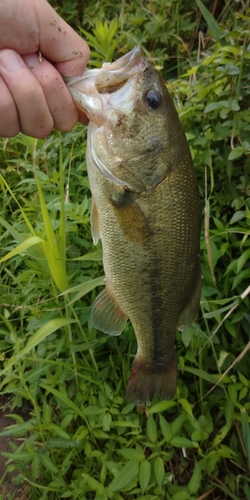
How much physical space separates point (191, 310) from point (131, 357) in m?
0.66

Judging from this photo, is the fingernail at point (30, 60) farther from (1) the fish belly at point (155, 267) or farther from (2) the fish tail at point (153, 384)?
(2) the fish tail at point (153, 384)

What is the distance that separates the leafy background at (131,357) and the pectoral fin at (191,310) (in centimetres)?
11

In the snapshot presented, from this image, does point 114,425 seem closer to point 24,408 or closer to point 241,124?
point 24,408

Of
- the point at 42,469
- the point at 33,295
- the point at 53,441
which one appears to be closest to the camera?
the point at 53,441

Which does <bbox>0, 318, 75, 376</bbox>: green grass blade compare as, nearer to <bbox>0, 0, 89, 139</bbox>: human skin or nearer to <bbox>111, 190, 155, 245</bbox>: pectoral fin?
<bbox>111, 190, 155, 245</bbox>: pectoral fin

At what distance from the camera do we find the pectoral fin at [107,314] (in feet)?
5.54

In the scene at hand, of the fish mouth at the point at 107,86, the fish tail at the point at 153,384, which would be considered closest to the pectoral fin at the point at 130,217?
the fish mouth at the point at 107,86

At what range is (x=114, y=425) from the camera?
195 cm

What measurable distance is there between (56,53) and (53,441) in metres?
1.63

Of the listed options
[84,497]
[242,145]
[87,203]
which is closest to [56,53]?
[87,203]

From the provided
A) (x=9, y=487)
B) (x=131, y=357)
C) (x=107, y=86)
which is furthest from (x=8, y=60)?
(x=9, y=487)

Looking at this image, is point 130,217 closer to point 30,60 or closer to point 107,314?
point 107,314

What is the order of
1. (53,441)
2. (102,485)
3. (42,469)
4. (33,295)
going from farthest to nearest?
1. (33,295)
2. (42,469)
3. (53,441)
4. (102,485)

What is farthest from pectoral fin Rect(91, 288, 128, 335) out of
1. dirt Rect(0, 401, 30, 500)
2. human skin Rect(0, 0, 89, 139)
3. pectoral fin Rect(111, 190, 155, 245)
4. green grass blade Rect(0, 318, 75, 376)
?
dirt Rect(0, 401, 30, 500)
